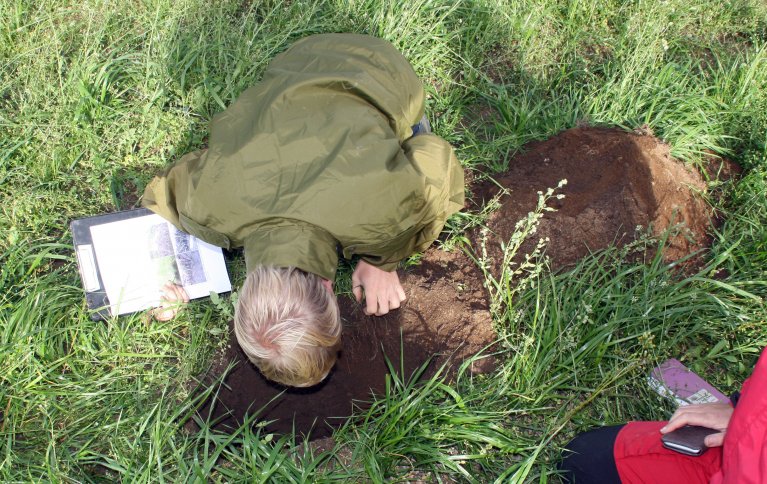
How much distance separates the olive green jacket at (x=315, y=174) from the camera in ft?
6.09

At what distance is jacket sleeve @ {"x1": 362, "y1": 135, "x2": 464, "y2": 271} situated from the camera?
6.87ft

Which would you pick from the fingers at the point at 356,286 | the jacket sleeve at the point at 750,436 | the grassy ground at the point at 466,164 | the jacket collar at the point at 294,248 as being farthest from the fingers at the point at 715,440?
the fingers at the point at 356,286

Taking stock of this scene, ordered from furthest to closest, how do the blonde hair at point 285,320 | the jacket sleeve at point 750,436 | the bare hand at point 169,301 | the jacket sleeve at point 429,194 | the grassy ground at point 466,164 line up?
the bare hand at point 169,301
the grassy ground at point 466,164
the jacket sleeve at point 429,194
the blonde hair at point 285,320
the jacket sleeve at point 750,436

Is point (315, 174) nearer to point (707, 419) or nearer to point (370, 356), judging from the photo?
point (370, 356)

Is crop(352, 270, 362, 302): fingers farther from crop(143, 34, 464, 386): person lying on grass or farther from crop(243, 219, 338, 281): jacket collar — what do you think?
crop(243, 219, 338, 281): jacket collar

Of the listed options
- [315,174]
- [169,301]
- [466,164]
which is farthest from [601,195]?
[169,301]

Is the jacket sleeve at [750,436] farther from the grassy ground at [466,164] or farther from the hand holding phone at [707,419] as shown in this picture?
the grassy ground at [466,164]

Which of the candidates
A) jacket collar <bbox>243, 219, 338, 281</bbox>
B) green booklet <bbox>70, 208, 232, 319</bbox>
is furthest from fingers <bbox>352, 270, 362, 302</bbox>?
jacket collar <bbox>243, 219, 338, 281</bbox>

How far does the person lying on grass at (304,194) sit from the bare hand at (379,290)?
0.40 m

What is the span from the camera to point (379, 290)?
254 centimetres

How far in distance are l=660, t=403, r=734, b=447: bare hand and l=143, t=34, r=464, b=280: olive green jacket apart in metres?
1.03

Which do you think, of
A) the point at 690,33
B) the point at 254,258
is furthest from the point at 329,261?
the point at 690,33

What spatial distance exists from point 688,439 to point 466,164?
161 cm

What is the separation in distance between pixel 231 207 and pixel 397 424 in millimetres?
1046
